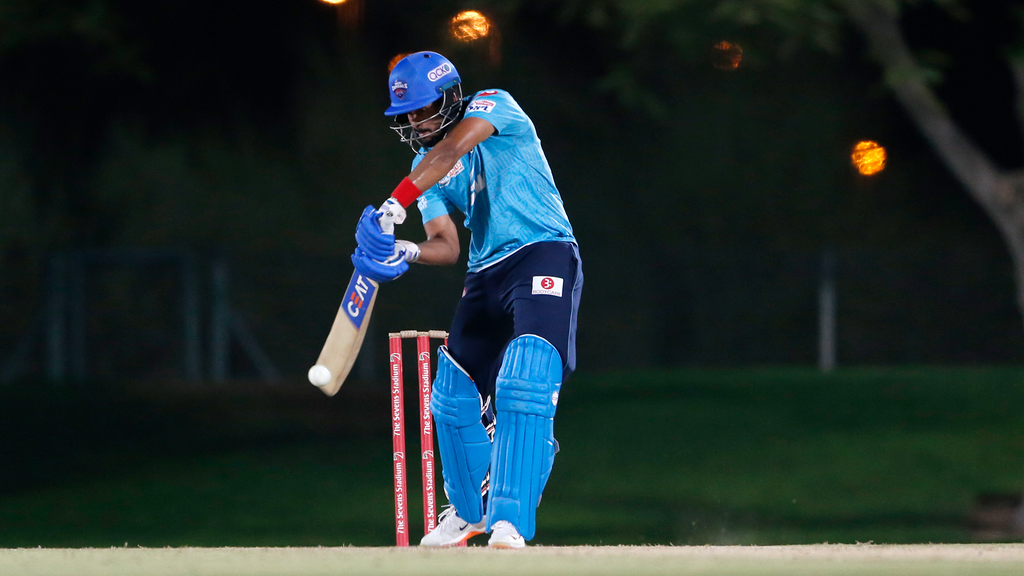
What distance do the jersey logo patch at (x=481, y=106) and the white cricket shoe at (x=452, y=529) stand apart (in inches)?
60.8

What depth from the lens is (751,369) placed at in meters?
13.0

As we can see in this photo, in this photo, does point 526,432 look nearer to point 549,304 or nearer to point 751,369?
point 549,304

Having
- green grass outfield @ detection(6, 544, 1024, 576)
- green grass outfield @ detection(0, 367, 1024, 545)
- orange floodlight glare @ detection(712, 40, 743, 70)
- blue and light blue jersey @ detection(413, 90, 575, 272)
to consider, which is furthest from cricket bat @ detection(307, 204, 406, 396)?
orange floodlight glare @ detection(712, 40, 743, 70)

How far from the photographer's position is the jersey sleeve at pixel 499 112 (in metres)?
3.88

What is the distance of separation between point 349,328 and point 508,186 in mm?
773

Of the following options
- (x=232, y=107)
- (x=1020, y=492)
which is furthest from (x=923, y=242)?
(x=232, y=107)

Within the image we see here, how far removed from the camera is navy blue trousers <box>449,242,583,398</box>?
3.84 metres

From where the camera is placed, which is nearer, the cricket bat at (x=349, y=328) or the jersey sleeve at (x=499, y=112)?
Answer: the cricket bat at (x=349, y=328)

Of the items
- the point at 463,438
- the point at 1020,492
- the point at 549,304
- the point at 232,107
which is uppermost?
the point at 232,107

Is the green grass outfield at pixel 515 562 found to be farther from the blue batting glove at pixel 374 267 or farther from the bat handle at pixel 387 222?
the bat handle at pixel 387 222

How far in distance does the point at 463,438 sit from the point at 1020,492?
21.4 ft

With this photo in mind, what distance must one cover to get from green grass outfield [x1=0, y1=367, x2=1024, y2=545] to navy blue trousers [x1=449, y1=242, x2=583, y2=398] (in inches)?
134

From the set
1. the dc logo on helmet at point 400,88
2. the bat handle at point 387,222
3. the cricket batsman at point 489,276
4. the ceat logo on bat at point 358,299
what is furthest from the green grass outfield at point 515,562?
the dc logo on helmet at point 400,88

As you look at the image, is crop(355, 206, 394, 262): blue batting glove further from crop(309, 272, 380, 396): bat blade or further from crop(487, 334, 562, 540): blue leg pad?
crop(487, 334, 562, 540): blue leg pad
